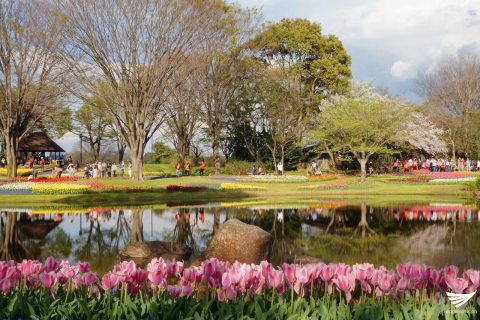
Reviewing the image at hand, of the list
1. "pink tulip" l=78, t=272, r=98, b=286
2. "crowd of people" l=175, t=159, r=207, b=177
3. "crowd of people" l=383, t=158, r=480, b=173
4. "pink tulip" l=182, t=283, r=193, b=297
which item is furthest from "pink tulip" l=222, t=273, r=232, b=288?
"crowd of people" l=383, t=158, r=480, b=173

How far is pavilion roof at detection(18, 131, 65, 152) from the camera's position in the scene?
6575 cm

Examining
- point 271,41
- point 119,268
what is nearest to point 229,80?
point 271,41

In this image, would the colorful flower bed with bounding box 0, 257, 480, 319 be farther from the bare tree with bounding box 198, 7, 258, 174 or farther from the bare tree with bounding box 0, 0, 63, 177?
the bare tree with bounding box 198, 7, 258, 174

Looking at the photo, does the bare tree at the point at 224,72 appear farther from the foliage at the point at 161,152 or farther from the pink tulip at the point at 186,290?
the pink tulip at the point at 186,290

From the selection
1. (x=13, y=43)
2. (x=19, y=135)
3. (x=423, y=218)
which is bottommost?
(x=423, y=218)

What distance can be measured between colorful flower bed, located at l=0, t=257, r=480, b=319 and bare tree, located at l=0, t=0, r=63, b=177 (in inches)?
1212

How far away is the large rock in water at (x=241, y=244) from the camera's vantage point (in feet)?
36.1

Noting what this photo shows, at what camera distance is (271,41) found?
5572 centimetres

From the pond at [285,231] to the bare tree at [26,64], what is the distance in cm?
1639

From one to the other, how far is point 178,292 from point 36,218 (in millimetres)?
17486

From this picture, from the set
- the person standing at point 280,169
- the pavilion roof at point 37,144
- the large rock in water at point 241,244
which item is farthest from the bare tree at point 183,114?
the large rock in water at point 241,244

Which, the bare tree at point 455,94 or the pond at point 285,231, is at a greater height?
the bare tree at point 455,94

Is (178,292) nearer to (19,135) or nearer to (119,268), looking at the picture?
(119,268)

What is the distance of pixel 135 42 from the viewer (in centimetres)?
3069
